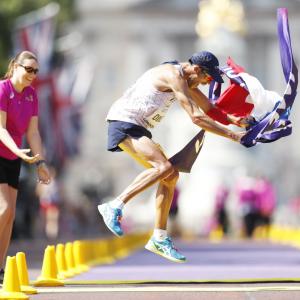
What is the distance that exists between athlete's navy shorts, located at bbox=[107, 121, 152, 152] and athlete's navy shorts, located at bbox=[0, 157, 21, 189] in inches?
37.3

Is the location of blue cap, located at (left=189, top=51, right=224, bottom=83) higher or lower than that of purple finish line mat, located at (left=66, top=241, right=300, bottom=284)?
higher

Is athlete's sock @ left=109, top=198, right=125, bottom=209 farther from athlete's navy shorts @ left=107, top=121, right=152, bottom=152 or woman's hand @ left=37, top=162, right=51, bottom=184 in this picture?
woman's hand @ left=37, top=162, right=51, bottom=184

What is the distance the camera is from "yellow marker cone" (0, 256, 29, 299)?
10.4 m

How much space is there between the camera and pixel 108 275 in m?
14.6

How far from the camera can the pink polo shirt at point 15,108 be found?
12.2m

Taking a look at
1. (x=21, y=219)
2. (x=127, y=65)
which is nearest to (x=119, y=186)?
(x=127, y=65)

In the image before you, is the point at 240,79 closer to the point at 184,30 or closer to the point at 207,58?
the point at 207,58

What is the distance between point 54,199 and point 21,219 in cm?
117

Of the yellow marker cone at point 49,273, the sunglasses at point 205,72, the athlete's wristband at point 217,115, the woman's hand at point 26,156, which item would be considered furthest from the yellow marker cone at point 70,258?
the woman's hand at point 26,156

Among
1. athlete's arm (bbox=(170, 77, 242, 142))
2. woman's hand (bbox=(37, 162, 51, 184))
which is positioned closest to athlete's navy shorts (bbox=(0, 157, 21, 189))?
woman's hand (bbox=(37, 162, 51, 184))

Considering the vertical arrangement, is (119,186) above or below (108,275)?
above

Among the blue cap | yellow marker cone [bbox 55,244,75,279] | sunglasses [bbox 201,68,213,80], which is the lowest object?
yellow marker cone [bbox 55,244,75,279]

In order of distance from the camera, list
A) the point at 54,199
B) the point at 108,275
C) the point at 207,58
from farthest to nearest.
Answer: the point at 54,199 < the point at 108,275 < the point at 207,58

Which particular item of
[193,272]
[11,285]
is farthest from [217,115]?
[11,285]
